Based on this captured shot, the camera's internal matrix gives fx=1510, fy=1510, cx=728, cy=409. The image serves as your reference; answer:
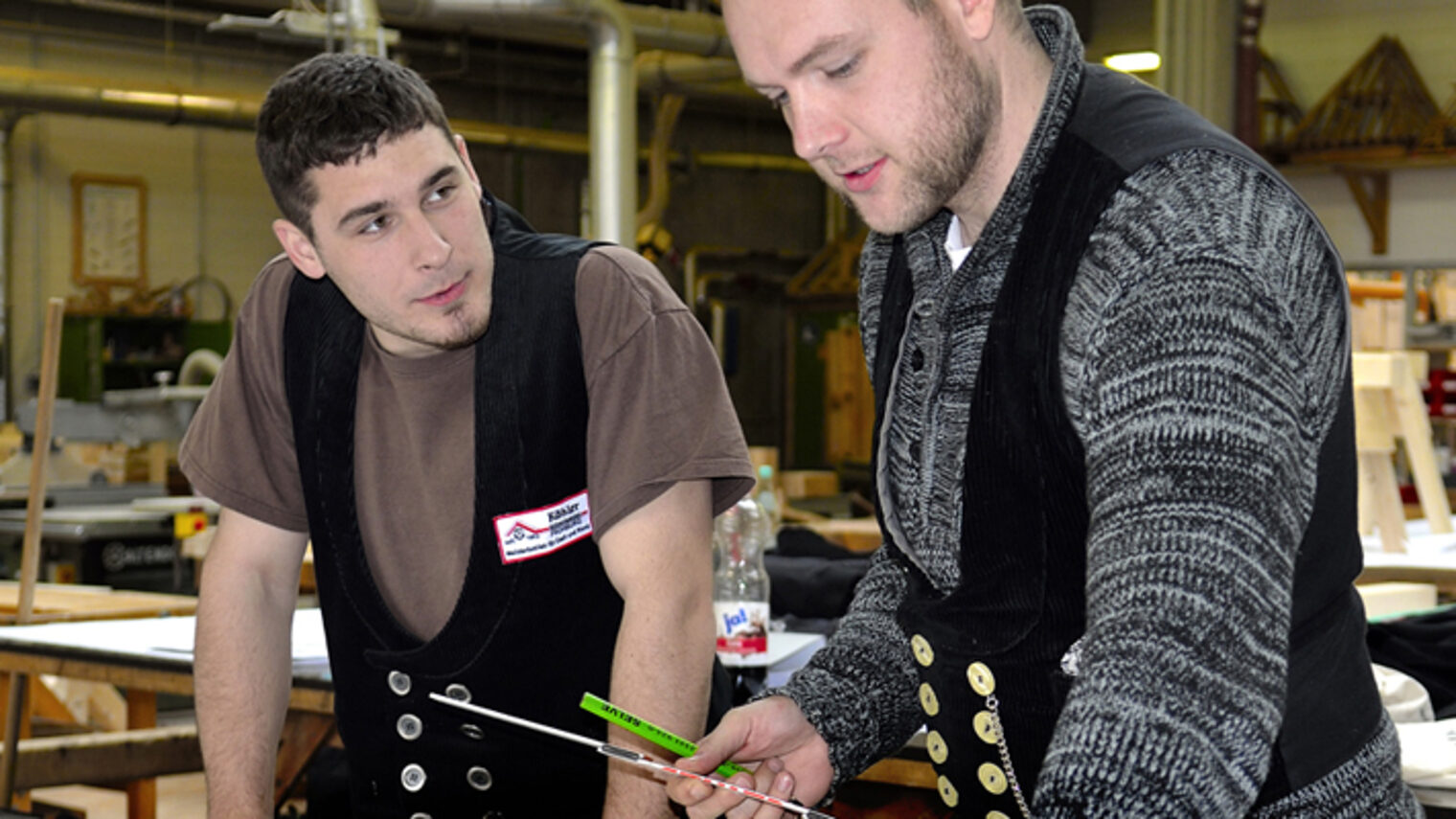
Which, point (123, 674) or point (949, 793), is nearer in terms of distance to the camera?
Answer: point (949, 793)

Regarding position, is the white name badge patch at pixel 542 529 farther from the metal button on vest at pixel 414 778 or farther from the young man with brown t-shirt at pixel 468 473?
the metal button on vest at pixel 414 778

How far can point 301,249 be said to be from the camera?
1.91 metres

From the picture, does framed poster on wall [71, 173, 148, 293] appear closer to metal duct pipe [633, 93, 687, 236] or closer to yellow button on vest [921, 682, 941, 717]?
metal duct pipe [633, 93, 687, 236]

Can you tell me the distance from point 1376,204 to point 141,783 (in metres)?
8.01

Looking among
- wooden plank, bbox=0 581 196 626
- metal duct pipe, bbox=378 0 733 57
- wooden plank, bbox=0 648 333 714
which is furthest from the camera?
metal duct pipe, bbox=378 0 733 57

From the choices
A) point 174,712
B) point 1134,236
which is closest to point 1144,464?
point 1134,236

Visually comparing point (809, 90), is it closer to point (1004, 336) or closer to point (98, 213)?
point (1004, 336)

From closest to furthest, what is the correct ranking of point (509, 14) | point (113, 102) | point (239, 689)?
point (239, 689) → point (509, 14) → point (113, 102)

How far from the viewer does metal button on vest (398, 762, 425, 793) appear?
72.9 inches

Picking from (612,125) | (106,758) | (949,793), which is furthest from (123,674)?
(612,125)

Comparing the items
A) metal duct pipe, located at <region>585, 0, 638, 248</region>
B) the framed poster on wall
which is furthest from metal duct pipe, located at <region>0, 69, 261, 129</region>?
metal duct pipe, located at <region>585, 0, 638, 248</region>

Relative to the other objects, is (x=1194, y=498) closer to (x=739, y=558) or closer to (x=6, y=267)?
(x=739, y=558)

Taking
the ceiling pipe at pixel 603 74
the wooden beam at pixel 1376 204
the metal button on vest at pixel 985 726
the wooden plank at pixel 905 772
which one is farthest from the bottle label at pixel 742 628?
the wooden beam at pixel 1376 204

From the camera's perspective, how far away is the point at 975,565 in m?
1.11
